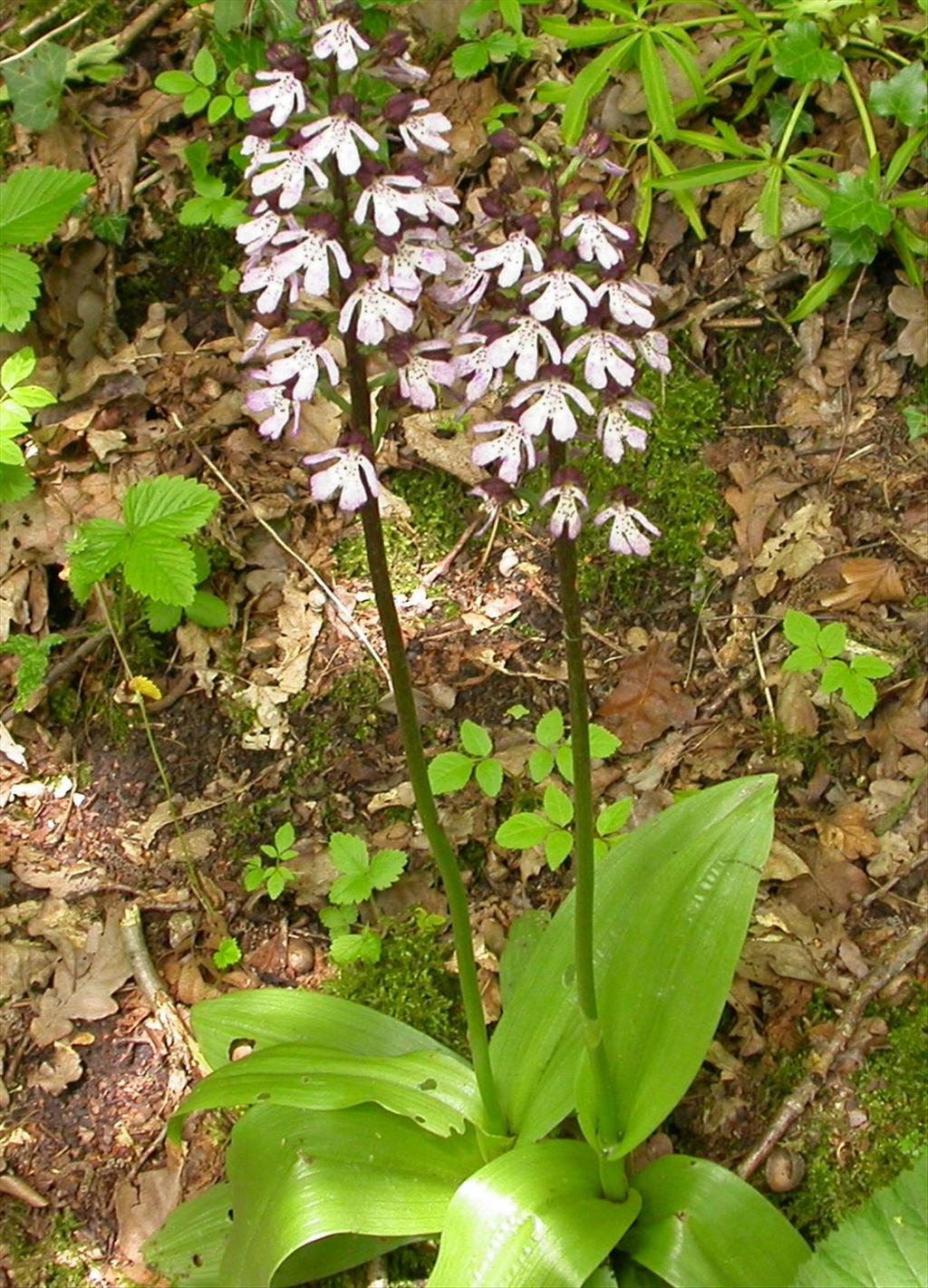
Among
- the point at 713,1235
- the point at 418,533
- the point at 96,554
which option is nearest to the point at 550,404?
the point at 713,1235

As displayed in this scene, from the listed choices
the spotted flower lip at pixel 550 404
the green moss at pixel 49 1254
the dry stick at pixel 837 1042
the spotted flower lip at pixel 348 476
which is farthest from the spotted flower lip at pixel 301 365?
the green moss at pixel 49 1254

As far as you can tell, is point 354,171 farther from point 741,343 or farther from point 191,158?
point 191,158

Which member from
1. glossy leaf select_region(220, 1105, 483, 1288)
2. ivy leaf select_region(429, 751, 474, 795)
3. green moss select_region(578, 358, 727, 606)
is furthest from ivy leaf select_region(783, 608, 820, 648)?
glossy leaf select_region(220, 1105, 483, 1288)

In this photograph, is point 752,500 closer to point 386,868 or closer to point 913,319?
point 913,319

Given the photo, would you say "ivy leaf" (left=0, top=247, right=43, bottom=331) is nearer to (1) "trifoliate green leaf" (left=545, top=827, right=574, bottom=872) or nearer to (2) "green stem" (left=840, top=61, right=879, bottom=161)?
(1) "trifoliate green leaf" (left=545, top=827, right=574, bottom=872)

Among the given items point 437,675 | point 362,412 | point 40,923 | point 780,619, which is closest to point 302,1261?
point 40,923

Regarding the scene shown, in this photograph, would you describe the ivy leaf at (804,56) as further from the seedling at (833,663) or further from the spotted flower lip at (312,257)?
the spotted flower lip at (312,257)
